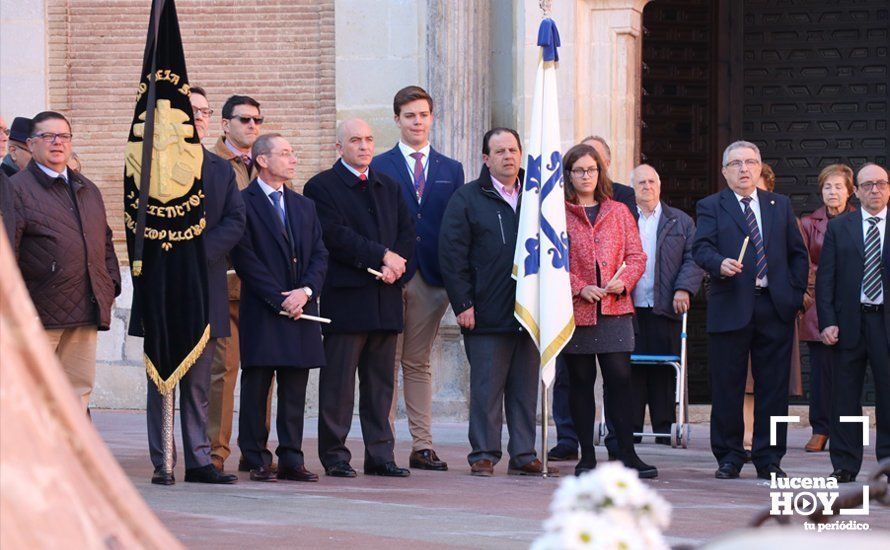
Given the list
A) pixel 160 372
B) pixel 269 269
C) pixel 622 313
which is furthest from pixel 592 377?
pixel 160 372

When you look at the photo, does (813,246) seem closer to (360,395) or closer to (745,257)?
(745,257)

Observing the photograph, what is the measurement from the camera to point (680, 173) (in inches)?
655

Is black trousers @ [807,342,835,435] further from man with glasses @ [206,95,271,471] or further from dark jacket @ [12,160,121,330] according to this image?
dark jacket @ [12,160,121,330]

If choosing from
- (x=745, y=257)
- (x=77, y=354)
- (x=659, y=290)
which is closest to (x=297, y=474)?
(x=77, y=354)

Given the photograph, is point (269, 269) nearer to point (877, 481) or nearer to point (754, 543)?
point (877, 481)

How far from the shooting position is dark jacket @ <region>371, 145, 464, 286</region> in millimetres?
10648

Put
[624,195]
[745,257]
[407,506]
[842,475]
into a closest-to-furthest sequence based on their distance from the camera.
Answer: [407,506] → [842,475] → [745,257] → [624,195]

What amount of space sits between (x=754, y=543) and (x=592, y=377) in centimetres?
818

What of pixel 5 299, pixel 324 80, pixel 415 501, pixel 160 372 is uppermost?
pixel 324 80

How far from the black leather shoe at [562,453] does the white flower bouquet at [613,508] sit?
28.5 ft

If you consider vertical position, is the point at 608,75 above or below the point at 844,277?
above

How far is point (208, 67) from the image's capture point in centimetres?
1543

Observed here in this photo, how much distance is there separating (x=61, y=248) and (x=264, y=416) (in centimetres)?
154

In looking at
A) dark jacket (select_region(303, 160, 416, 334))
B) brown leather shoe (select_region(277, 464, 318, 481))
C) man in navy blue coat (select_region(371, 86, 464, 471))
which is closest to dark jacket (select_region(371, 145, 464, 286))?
man in navy blue coat (select_region(371, 86, 464, 471))
